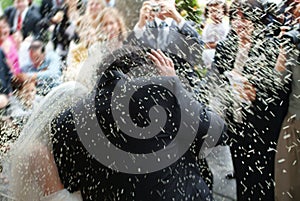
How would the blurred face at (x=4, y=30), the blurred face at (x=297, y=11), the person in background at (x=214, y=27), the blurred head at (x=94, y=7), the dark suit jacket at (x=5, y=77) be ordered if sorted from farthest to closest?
the blurred face at (x=4, y=30), the dark suit jacket at (x=5, y=77), the person in background at (x=214, y=27), the blurred face at (x=297, y=11), the blurred head at (x=94, y=7)

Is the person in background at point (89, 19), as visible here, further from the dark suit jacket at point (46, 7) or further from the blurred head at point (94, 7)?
the dark suit jacket at point (46, 7)

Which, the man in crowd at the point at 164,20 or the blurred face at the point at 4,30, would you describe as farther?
the blurred face at the point at 4,30

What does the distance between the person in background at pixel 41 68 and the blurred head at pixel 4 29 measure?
4.7 inches

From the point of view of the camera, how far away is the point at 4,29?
2637 mm

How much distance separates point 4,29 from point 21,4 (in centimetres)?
18

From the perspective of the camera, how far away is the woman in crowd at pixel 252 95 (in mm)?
2215

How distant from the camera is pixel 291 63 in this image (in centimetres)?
215

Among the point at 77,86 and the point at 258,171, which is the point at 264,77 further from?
the point at 77,86

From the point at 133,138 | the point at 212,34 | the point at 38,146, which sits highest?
the point at 133,138

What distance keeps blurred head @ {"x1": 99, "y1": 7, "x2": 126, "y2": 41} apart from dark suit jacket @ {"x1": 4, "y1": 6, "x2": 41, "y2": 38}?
→ 0.83m

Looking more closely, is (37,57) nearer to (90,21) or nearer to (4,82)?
(4,82)

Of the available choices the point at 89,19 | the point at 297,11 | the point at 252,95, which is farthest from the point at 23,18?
the point at 297,11

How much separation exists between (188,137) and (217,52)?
32.6 inches

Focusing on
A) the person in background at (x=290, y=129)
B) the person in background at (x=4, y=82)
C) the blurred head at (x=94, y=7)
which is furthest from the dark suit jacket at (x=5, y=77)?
the person in background at (x=290, y=129)
